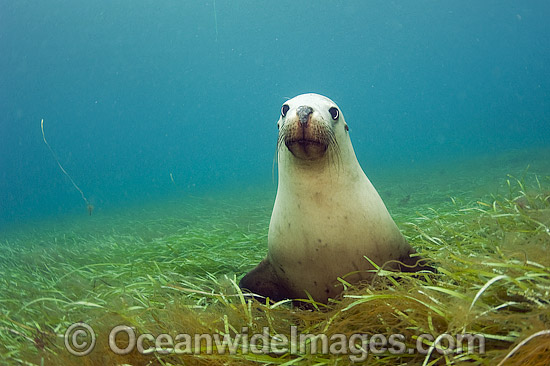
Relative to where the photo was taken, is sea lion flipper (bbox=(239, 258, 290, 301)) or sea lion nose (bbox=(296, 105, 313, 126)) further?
sea lion flipper (bbox=(239, 258, 290, 301))

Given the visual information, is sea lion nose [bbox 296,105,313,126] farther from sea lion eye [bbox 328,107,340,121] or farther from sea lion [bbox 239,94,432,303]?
sea lion eye [bbox 328,107,340,121]

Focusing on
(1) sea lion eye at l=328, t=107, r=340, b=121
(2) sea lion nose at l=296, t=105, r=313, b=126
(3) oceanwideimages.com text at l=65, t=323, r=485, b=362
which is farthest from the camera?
→ (1) sea lion eye at l=328, t=107, r=340, b=121

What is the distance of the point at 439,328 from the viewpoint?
37.4 inches

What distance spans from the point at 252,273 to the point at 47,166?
109 metres

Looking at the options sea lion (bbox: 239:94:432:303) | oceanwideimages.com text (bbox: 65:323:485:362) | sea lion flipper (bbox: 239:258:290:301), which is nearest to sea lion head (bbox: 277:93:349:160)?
sea lion (bbox: 239:94:432:303)

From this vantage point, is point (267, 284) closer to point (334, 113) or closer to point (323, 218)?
point (323, 218)

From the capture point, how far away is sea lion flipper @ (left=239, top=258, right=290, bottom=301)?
5.66 feet

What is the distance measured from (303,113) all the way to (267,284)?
87cm

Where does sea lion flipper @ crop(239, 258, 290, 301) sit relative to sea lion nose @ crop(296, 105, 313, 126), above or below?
below

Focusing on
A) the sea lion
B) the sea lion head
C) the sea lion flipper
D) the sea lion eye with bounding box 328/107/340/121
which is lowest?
the sea lion flipper

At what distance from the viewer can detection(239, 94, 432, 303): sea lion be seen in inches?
59.3

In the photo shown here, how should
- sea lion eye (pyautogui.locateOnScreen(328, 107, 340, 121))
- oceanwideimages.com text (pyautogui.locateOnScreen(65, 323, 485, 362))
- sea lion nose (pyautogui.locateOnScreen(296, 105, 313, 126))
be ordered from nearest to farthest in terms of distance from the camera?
oceanwideimages.com text (pyautogui.locateOnScreen(65, 323, 485, 362)), sea lion nose (pyautogui.locateOnScreen(296, 105, 313, 126)), sea lion eye (pyautogui.locateOnScreen(328, 107, 340, 121))

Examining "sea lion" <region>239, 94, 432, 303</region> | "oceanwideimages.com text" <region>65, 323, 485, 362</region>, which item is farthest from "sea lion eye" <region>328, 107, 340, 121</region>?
"oceanwideimages.com text" <region>65, 323, 485, 362</region>

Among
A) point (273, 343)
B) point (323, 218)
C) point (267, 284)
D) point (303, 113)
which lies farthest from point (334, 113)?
point (273, 343)
